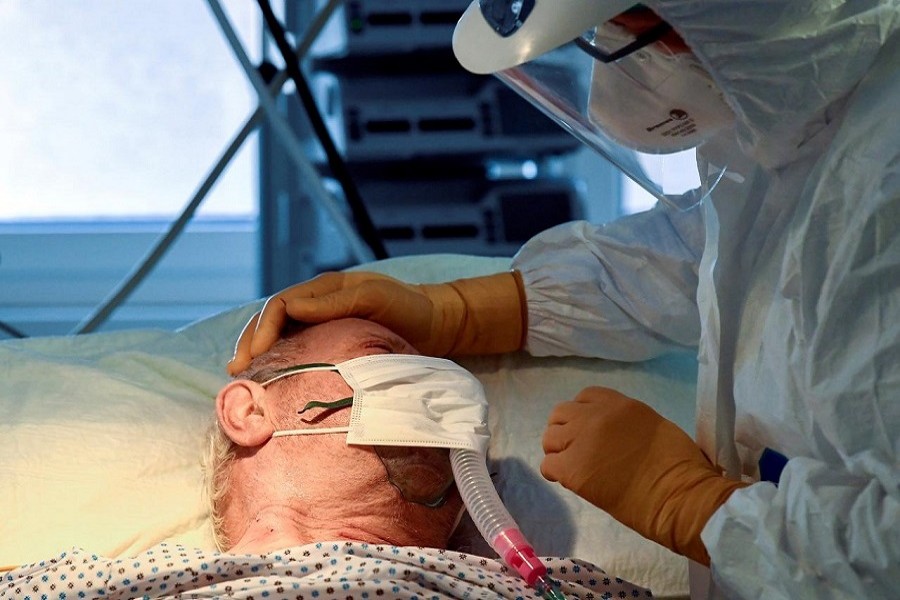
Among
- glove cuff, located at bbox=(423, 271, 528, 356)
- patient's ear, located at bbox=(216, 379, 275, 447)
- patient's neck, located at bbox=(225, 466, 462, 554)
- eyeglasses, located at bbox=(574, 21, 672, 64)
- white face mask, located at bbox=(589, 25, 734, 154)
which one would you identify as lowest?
patient's neck, located at bbox=(225, 466, 462, 554)

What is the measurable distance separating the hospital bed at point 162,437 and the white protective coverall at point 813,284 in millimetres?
323

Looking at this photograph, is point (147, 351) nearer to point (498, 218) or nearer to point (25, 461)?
point (25, 461)

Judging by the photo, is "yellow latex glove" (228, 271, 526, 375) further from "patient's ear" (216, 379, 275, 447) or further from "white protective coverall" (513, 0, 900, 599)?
"white protective coverall" (513, 0, 900, 599)

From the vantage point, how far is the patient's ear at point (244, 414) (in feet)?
4.95

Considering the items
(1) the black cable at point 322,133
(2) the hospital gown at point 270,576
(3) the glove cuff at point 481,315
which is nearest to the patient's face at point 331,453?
(2) the hospital gown at point 270,576

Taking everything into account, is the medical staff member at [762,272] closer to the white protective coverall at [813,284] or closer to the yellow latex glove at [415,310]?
the white protective coverall at [813,284]

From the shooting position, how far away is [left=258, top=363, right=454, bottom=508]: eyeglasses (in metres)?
1.47

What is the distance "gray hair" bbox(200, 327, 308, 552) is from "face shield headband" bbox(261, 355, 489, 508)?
3.4 inches

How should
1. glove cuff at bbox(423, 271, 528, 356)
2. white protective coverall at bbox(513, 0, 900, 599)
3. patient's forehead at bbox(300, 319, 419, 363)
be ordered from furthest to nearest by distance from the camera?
glove cuff at bbox(423, 271, 528, 356)
patient's forehead at bbox(300, 319, 419, 363)
white protective coverall at bbox(513, 0, 900, 599)

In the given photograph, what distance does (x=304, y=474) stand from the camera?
1480 millimetres

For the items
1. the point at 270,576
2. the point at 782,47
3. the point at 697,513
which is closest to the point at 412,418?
the point at 270,576

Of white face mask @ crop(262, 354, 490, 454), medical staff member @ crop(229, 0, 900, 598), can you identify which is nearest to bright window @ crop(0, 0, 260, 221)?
white face mask @ crop(262, 354, 490, 454)

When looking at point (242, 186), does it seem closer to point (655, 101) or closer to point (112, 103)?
point (112, 103)

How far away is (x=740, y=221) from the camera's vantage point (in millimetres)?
1379
